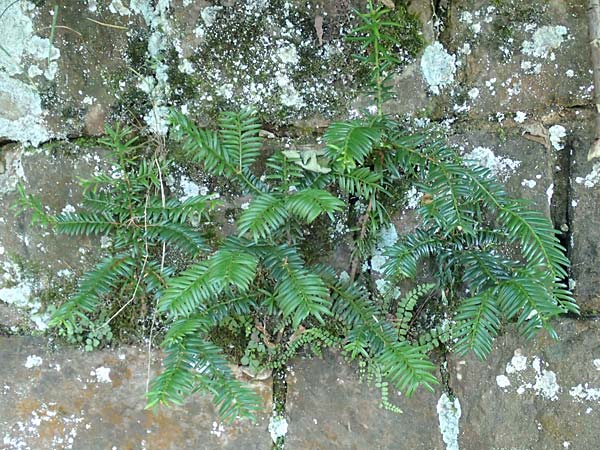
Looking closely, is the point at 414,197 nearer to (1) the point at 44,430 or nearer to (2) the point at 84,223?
(2) the point at 84,223

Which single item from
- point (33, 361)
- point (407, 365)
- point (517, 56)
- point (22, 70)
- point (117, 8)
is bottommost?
point (33, 361)

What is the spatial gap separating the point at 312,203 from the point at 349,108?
471mm

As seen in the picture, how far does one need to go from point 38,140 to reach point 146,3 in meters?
0.60

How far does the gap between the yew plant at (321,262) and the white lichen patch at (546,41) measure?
0.45 m

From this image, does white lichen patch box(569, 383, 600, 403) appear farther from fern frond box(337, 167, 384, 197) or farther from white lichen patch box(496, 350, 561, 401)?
fern frond box(337, 167, 384, 197)

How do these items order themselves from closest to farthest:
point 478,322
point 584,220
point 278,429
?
1. point 478,322
2. point 584,220
3. point 278,429

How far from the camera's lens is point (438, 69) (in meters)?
2.03

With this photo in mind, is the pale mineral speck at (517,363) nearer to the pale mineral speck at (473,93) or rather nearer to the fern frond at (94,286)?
the pale mineral speck at (473,93)

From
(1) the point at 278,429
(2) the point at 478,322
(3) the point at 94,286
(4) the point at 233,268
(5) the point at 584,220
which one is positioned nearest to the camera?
(4) the point at 233,268

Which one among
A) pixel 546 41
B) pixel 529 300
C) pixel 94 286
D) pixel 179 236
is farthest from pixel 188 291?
pixel 546 41

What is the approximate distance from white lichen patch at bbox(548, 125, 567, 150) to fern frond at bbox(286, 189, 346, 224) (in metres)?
0.81

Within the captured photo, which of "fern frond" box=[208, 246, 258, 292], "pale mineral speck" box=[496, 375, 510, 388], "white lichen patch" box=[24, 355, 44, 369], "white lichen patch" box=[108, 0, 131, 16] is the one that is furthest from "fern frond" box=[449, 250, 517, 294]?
"white lichen patch" box=[24, 355, 44, 369]

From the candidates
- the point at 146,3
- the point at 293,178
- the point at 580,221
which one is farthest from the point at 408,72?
the point at 146,3

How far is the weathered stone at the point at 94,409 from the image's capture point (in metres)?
2.10
